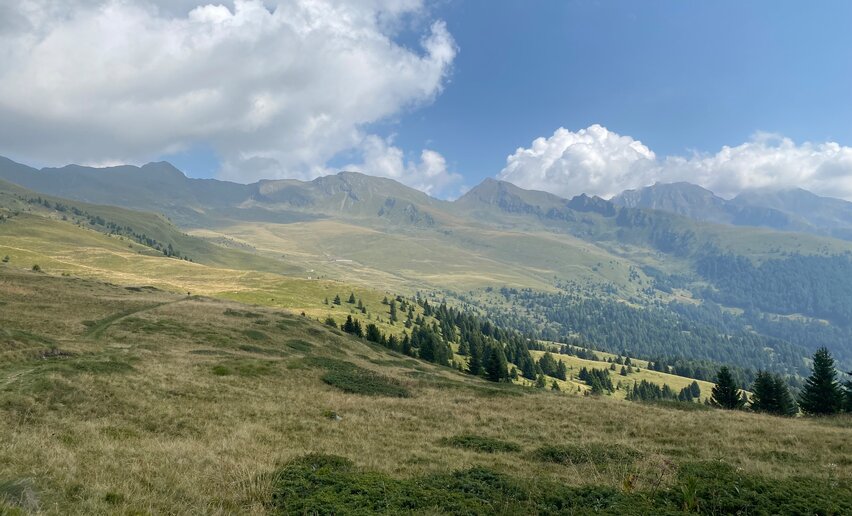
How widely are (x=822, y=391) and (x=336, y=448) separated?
62.5m

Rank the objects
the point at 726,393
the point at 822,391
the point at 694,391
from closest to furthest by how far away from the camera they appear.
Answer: the point at 822,391
the point at 726,393
the point at 694,391

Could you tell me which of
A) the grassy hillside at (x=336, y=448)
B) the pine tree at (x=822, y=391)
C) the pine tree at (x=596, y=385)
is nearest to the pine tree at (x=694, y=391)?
the pine tree at (x=596, y=385)

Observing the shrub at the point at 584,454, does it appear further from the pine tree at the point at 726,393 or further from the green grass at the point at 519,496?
the pine tree at the point at 726,393

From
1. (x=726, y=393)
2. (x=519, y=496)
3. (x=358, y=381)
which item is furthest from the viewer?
(x=726, y=393)

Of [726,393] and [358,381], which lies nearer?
[358,381]

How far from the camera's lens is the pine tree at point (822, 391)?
5106 cm

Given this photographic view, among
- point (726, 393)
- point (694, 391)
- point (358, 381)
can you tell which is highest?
point (726, 393)

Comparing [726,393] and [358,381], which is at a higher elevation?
[726,393]

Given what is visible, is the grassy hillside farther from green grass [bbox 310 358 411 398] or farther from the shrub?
green grass [bbox 310 358 411 398]

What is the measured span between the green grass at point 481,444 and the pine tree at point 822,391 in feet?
169

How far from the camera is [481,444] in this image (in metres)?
20.1

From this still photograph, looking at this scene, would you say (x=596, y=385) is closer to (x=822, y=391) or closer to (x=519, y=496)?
(x=822, y=391)

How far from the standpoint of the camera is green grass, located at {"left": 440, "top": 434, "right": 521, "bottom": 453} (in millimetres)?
19516

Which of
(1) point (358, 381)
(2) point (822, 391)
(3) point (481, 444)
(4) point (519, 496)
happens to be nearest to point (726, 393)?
(2) point (822, 391)
